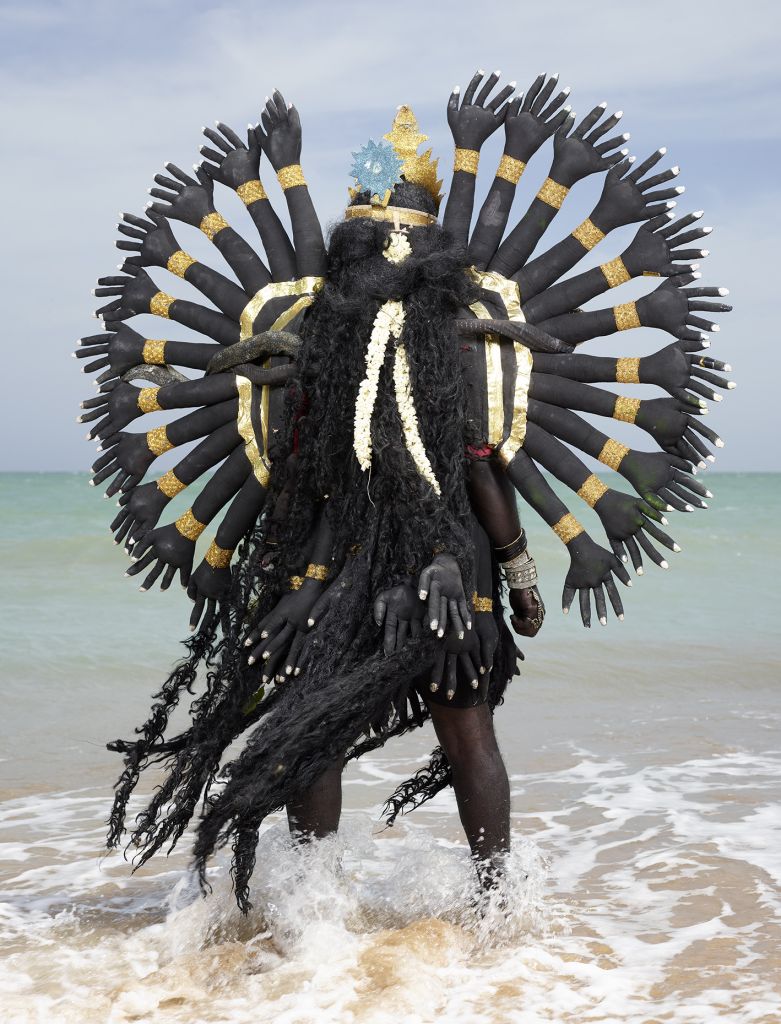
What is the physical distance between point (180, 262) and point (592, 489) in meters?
1.32

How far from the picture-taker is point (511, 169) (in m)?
3.15

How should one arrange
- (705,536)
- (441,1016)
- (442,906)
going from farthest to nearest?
(705,536)
(442,906)
(441,1016)

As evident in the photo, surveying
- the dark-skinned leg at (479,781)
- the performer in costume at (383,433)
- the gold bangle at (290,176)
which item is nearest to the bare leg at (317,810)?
the performer in costume at (383,433)

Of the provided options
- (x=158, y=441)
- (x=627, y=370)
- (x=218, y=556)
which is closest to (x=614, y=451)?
(x=627, y=370)

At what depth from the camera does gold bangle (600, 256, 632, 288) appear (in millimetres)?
3035

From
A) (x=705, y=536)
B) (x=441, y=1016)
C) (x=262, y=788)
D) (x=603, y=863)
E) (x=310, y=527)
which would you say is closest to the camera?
(x=441, y=1016)

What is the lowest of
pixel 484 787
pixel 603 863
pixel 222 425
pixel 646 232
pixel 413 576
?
pixel 603 863

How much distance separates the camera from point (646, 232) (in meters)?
3.02

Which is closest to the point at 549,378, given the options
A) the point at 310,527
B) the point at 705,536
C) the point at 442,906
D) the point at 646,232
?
the point at 646,232

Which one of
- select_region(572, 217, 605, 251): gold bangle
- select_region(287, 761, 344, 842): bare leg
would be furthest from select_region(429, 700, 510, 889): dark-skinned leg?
select_region(572, 217, 605, 251): gold bangle

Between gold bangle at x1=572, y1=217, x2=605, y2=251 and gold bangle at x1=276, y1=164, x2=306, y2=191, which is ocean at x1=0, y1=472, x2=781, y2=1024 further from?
gold bangle at x1=276, y1=164, x2=306, y2=191

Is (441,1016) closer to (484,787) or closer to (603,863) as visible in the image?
(484,787)

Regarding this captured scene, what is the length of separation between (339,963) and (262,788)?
0.50m

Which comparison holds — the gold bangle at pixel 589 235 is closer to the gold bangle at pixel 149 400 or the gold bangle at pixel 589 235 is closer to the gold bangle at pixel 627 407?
the gold bangle at pixel 627 407
